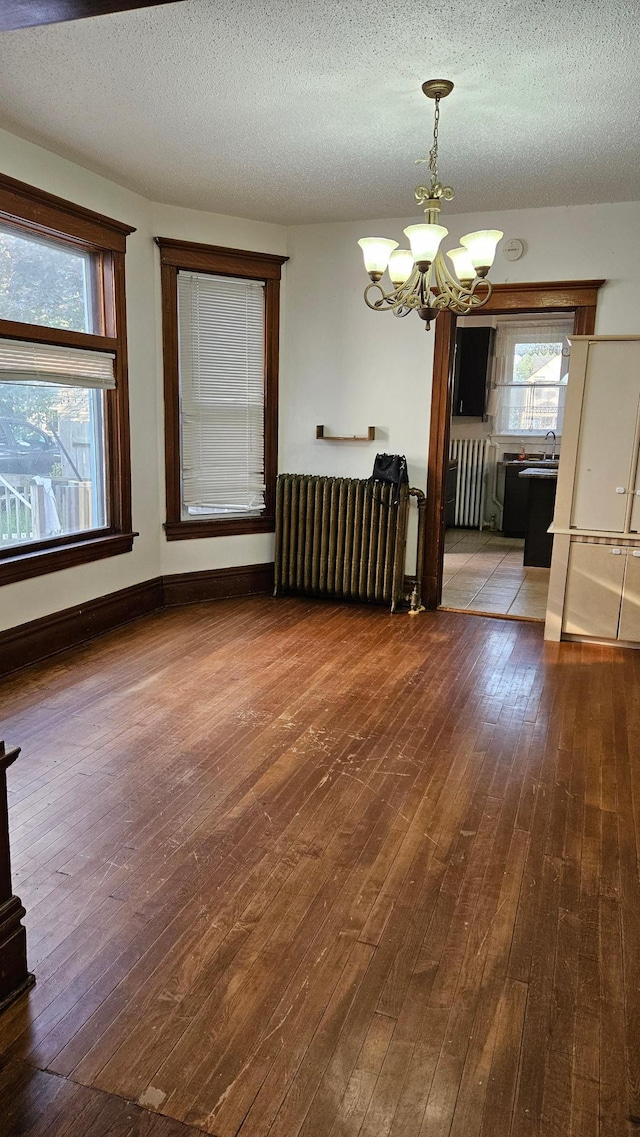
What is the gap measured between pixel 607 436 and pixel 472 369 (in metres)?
4.99

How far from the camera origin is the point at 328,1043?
1.73 m

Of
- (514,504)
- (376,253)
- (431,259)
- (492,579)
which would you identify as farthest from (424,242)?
(514,504)

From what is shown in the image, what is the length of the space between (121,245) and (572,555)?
3.48 metres

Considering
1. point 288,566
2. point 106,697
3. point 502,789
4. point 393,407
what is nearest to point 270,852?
point 502,789

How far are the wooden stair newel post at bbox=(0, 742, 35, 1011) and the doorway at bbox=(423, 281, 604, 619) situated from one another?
4.13m

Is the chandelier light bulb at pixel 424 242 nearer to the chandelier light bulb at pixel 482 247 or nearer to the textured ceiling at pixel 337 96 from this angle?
the chandelier light bulb at pixel 482 247

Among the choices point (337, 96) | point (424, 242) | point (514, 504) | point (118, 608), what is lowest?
point (118, 608)

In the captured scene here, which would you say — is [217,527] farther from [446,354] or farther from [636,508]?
[636,508]

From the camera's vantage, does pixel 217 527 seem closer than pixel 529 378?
Yes

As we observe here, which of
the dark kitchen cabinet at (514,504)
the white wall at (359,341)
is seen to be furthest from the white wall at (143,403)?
the dark kitchen cabinet at (514,504)

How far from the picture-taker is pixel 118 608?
5.02m

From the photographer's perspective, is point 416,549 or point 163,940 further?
point 416,549

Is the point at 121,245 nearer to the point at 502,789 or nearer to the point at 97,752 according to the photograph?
the point at 97,752

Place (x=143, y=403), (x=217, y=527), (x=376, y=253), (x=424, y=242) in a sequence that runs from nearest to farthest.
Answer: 1. (x=424, y=242)
2. (x=376, y=253)
3. (x=143, y=403)
4. (x=217, y=527)
